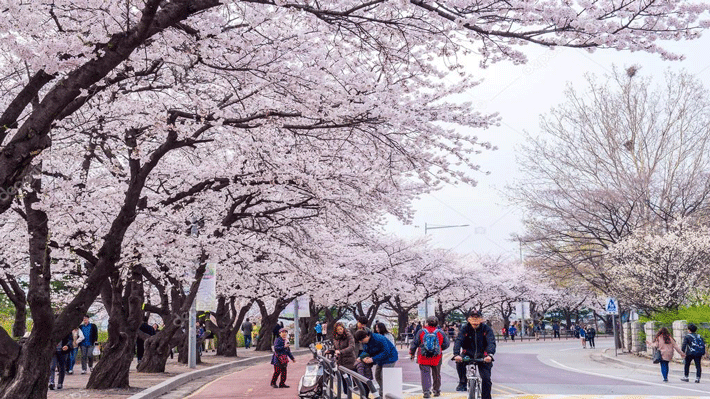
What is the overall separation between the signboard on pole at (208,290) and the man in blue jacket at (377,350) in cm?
1111

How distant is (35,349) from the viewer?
39.1 ft

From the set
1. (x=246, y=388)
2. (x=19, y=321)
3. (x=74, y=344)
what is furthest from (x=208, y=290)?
(x=19, y=321)

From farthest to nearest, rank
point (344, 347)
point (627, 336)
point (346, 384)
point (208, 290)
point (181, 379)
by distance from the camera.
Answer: point (627, 336) < point (208, 290) < point (181, 379) < point (344, 347) < point (346, 384)

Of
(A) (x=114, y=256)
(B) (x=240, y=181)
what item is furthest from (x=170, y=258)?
(A) (x=114, y=256)

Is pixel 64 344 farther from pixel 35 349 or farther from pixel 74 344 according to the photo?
pixel 35 349

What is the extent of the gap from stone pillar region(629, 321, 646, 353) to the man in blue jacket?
23.1 meters

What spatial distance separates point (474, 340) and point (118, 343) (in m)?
9.43

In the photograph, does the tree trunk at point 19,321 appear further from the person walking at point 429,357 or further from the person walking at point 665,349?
the person walking at point 665,349

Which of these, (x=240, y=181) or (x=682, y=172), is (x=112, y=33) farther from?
(x=682, y=172)

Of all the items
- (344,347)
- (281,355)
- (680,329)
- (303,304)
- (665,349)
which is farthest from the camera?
(303,304)

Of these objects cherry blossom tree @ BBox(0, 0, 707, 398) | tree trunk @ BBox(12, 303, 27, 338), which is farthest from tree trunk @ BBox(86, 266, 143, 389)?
tree trunk @ BBox(12, 303, 27, 338)

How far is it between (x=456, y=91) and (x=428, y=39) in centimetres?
365

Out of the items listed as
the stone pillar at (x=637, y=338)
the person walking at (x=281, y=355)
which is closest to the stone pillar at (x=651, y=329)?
the stone pillar at (x=637, y=338)

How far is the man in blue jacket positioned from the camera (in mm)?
13008
